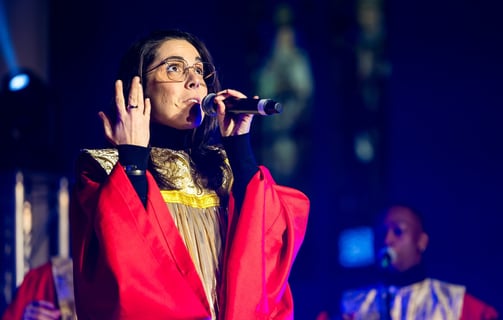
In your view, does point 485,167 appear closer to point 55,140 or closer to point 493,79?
point 493,79

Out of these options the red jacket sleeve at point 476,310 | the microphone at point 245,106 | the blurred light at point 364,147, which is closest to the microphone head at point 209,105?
the microphone at point 245,106

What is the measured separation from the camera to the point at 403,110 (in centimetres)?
424

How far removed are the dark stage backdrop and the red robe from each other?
2.16 metres

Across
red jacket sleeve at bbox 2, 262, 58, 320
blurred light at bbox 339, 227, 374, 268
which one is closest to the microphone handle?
red jacket sleeve at bbox 2, 262, 58, 320

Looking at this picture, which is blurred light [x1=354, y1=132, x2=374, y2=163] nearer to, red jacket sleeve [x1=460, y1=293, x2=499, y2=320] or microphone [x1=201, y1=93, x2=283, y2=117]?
red jacket sleeve [x1=460, y1=293, x2=499, y2=320]

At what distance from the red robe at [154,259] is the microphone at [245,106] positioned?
19cm

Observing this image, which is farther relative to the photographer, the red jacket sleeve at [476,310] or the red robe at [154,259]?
the red jacket sleeve at [476,310]

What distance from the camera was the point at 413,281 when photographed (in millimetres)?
3816

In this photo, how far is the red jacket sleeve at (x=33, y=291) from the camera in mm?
3666

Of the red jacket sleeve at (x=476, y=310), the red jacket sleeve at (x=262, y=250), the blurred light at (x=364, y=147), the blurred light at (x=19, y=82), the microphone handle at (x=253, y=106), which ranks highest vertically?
the blurred light at (x=19, y=82)

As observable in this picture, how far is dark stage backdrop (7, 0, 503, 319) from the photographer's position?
12.9ft

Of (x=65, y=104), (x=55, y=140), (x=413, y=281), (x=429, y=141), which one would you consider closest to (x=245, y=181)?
(x=413, y=281)

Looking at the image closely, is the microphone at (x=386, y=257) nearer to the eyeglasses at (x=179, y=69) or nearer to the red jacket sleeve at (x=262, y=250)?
the red jacket sleeve at (x=262, y=250)

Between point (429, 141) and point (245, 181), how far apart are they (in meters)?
2.25
